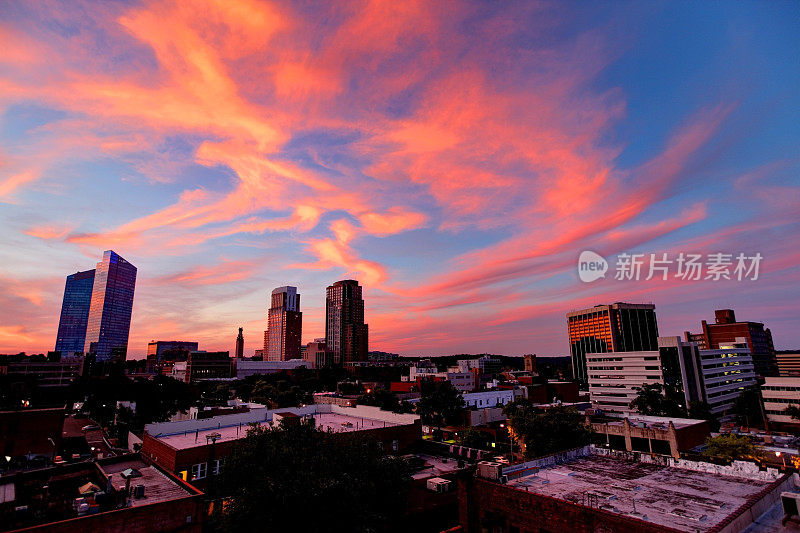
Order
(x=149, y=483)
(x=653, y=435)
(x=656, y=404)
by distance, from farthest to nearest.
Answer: (x=656, y=404)
(x=653, y=435)
(x=149, y=483)

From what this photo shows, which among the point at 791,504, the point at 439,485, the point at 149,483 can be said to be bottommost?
the point at 439,485

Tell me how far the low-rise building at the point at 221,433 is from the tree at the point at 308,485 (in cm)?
491

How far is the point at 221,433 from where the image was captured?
158 ft

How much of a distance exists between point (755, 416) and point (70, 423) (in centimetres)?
17166

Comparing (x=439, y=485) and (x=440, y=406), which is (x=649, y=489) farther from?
(x=440, y=406)

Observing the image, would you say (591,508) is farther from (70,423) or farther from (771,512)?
(70,423)

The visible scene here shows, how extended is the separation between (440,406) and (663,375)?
269 feet

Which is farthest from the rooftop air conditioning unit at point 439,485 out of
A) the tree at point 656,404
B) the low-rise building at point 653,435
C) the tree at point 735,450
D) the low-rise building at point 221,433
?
the tree at point 656,404

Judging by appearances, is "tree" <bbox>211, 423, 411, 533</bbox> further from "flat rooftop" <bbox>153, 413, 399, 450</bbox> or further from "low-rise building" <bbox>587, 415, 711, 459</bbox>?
"low-rise building" <bbox>587, 415, 711, 459</bbox>

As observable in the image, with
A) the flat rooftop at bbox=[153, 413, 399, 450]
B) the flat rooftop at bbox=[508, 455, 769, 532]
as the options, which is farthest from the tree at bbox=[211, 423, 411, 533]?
the flat rooftop at bbox=[508, 455, 769, 532]

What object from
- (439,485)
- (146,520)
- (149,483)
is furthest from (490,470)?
(149,483)

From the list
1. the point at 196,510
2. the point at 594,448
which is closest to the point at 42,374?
the point at 196,510

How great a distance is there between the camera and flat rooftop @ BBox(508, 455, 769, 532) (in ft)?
69.0

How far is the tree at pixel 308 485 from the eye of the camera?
75.8 feet
